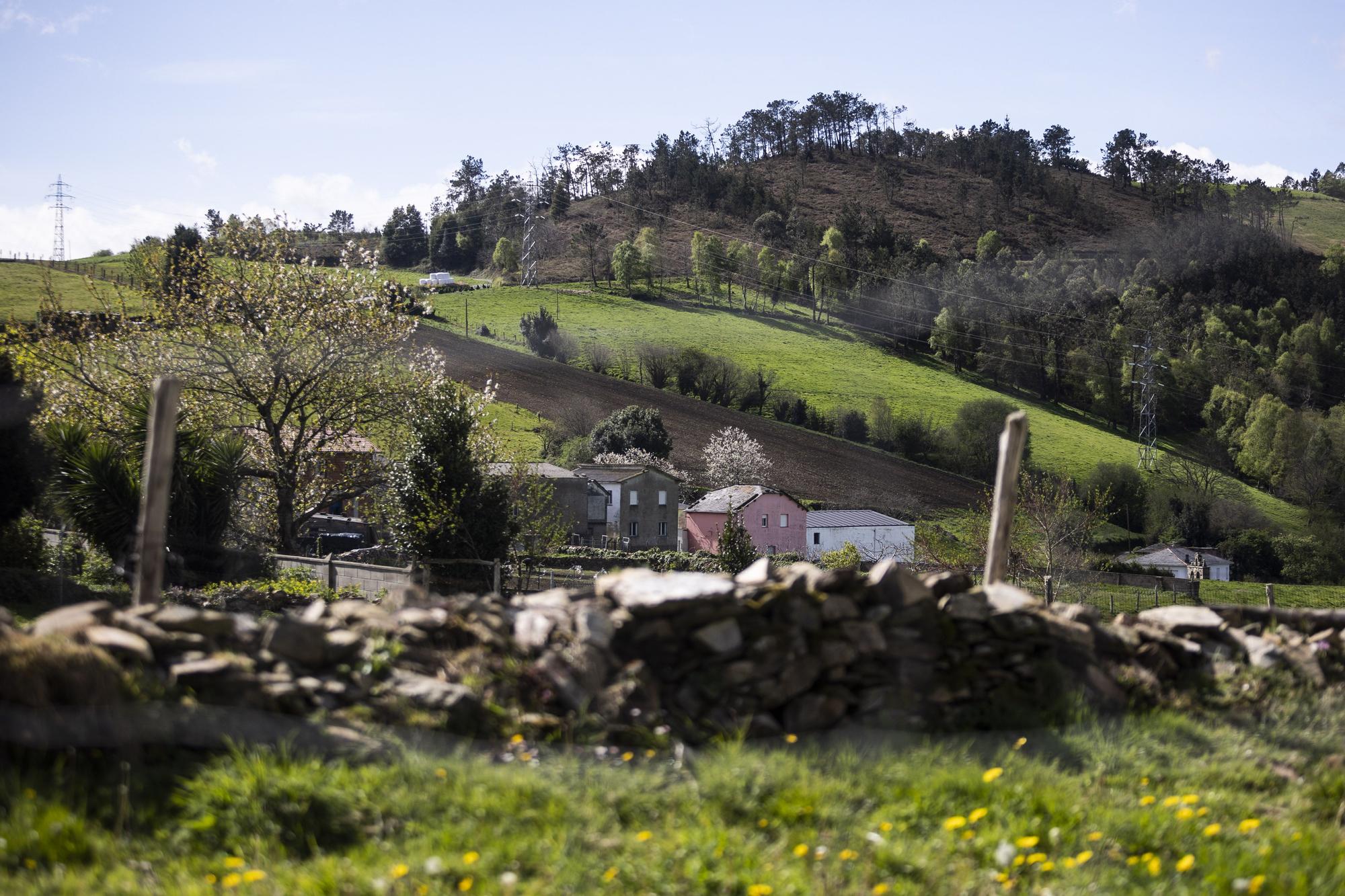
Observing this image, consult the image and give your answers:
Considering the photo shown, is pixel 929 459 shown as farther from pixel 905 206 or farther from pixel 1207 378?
pixel 905 206

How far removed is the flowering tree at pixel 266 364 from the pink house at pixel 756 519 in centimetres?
3428

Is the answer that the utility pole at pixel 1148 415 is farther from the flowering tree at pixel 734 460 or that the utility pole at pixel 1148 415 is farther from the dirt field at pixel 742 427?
the flowering tree at pixel 734 460

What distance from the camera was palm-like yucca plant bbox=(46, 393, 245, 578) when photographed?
17453 mm

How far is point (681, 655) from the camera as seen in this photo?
5.81 meters

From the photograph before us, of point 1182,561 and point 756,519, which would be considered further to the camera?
point 1182,561

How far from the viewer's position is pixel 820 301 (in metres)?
109

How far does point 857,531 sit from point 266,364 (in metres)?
44.0

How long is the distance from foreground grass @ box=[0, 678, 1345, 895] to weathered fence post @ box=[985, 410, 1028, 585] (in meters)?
1.87

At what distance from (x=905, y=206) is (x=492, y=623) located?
530ft

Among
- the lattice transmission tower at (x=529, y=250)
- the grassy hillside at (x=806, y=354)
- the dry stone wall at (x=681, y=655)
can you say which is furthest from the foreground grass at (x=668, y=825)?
the lattice transmission tower at (x=529, y=250)

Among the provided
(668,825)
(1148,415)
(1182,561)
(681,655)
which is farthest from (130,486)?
(1148,415)

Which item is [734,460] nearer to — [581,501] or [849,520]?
[849,520]

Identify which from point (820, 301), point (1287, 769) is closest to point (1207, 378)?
point (820, 301)

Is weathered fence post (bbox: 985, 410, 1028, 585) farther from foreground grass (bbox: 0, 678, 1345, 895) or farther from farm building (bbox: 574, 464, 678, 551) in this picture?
farm building (bbox: 574, 464, 678, 551)
